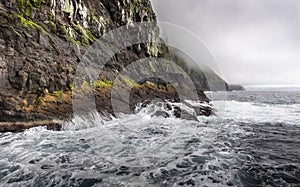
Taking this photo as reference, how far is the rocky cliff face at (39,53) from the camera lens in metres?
12.5

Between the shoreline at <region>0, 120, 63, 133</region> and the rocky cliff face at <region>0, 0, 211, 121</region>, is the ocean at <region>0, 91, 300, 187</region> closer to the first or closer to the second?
the shoreline at <region>0, 120, 63, 133</region>

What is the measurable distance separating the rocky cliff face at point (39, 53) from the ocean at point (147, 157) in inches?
65.7

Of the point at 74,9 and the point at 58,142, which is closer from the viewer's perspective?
the point at 58,142

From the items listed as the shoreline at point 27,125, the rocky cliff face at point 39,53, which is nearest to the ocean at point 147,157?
the shoreline at point 27,125

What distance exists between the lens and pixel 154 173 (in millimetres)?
7109

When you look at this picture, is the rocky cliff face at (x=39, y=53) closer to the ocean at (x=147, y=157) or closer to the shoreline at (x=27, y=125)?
the shoreline at (x=27, y=125)

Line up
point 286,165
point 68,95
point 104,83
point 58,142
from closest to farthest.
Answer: point 286,165, point 58,142, point 68,95, point 104,83

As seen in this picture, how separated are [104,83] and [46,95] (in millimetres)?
7600

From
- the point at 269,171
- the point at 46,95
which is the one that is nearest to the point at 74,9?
the point at 46,95

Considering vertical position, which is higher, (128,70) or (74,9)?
(74,9)

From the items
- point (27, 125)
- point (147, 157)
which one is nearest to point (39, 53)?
point (27, 125)

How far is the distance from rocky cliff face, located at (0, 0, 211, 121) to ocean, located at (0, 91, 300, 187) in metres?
1.67

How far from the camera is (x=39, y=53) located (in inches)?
603

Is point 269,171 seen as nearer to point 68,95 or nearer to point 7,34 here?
point 68,95
